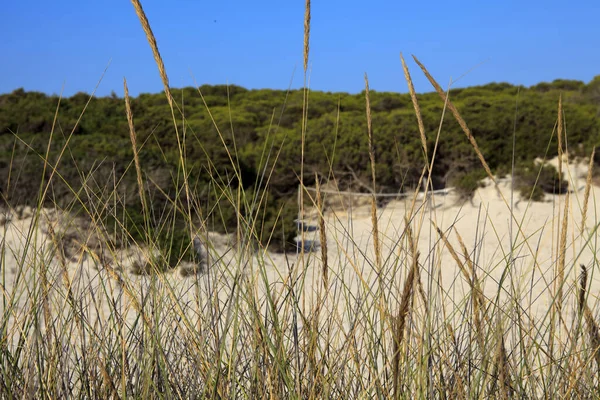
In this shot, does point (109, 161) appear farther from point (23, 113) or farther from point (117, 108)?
point (117, 108)

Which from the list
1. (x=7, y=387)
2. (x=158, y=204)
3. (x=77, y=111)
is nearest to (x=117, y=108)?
(x=77, y=111)

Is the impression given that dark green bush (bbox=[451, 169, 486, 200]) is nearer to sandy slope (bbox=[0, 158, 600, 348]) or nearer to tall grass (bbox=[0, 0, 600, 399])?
sandy slope (bbox=[0, 158, 600, 348])

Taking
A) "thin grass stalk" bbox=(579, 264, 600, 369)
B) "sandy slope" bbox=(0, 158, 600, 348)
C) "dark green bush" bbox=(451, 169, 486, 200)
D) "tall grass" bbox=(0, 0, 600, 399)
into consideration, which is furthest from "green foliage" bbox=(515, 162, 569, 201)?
"thin grass stalk" bbox=(579, 264, 600, 369)

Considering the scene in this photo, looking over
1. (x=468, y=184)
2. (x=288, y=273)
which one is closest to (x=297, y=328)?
(x=288, y=273)

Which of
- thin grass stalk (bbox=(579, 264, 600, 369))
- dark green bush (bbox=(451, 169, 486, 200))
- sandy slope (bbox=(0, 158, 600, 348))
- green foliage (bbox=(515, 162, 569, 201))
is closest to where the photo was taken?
thin grass stalk (bbox=(579, 264, 600, 369))

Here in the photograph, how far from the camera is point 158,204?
23.4 feet

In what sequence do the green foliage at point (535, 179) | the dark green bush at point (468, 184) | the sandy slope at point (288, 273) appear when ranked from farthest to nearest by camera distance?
the green foliage at point (535, 179) → the dark green bush at point (468, 184) → the sandy slope at point (288, 273)

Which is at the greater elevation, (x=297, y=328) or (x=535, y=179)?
(x=535, y=179)

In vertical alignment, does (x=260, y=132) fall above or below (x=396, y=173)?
above

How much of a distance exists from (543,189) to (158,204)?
20.8 feet

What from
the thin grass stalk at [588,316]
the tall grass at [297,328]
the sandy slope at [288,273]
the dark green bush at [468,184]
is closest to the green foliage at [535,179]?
the dark green bush at [468,184]

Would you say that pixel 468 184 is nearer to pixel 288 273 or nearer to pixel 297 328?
pixel 297 328

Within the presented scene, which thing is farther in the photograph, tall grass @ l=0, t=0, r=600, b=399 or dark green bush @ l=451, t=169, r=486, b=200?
dark green bush @ l=451, t=169, r=486, b=200

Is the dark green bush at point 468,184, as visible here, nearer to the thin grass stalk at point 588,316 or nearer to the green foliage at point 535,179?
the green foliage at point 535,179
